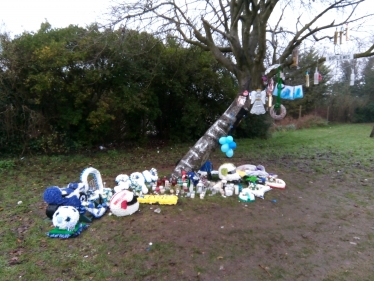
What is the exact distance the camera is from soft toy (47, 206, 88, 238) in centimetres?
369

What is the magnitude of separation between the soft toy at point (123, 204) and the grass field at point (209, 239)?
0.36ft

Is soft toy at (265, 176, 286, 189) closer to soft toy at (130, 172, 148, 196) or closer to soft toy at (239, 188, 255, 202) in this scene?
soft toy at (239, 188, 255, 202)

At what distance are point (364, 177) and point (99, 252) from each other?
674 cm

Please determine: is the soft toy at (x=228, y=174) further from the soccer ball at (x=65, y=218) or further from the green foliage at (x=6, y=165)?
the green foliage at (x=6, y=165)

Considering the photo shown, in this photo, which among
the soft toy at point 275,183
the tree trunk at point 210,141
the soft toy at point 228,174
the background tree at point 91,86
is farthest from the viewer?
the background tree at point 91,86

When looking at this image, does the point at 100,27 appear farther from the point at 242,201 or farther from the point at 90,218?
the point at 242,201

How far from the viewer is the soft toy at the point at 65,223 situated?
12.1ft

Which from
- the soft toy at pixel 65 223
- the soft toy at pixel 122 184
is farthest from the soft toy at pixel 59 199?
the soft toy at pixel 122 184

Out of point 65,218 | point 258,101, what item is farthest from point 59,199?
point 258,101

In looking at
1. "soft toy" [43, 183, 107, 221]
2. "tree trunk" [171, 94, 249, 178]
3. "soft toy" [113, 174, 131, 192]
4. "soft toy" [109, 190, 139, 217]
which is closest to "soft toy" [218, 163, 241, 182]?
"tree trunk" [171, 94, 249, 178]

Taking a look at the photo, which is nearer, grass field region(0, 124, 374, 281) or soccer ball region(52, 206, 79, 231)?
grass field region(0, 124, 374, 281)

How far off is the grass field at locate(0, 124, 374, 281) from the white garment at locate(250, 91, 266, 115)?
182 cm

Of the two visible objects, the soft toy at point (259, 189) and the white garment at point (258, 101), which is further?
the white garment at point (258, 101)

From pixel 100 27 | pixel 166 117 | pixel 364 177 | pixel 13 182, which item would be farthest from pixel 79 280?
pixel 166 117
